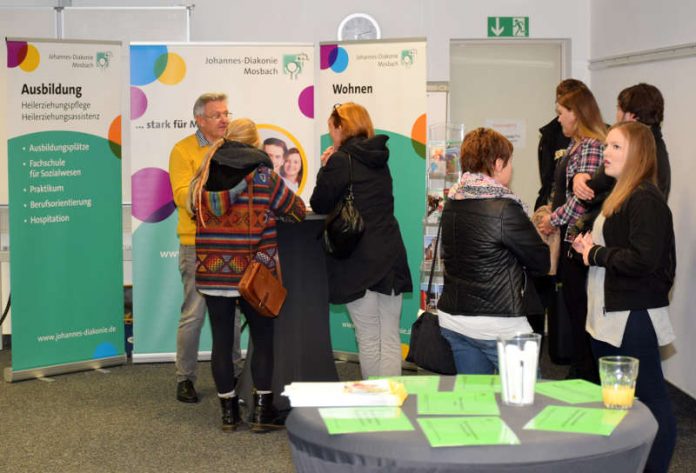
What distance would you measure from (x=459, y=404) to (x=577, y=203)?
2352 mm

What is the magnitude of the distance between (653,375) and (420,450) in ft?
5.28

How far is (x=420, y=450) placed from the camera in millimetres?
2018

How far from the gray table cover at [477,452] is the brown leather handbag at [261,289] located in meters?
1.96

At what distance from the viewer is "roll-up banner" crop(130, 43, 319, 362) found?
5.95 meters

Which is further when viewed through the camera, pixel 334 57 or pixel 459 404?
pixel 334 57

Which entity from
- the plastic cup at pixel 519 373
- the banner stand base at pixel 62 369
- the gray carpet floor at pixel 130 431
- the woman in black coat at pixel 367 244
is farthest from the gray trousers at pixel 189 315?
the plastic cup at pixel 519 373

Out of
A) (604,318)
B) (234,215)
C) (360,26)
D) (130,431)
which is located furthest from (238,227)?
(360,26)

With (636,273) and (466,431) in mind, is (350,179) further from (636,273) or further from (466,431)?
(466,431)

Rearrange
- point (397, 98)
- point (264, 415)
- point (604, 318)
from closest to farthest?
point (604, 318) → point (264, 415) → point (397, 98)

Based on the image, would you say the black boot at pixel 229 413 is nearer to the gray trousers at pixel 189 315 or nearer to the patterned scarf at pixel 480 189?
the gray trousers at pixel 189 315

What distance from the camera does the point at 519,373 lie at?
2.31 meters

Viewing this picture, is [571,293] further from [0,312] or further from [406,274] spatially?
[0,312]

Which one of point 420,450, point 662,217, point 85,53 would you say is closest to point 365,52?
point 85,53

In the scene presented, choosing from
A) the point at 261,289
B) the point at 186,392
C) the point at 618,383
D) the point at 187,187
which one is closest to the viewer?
the point at 618,383
